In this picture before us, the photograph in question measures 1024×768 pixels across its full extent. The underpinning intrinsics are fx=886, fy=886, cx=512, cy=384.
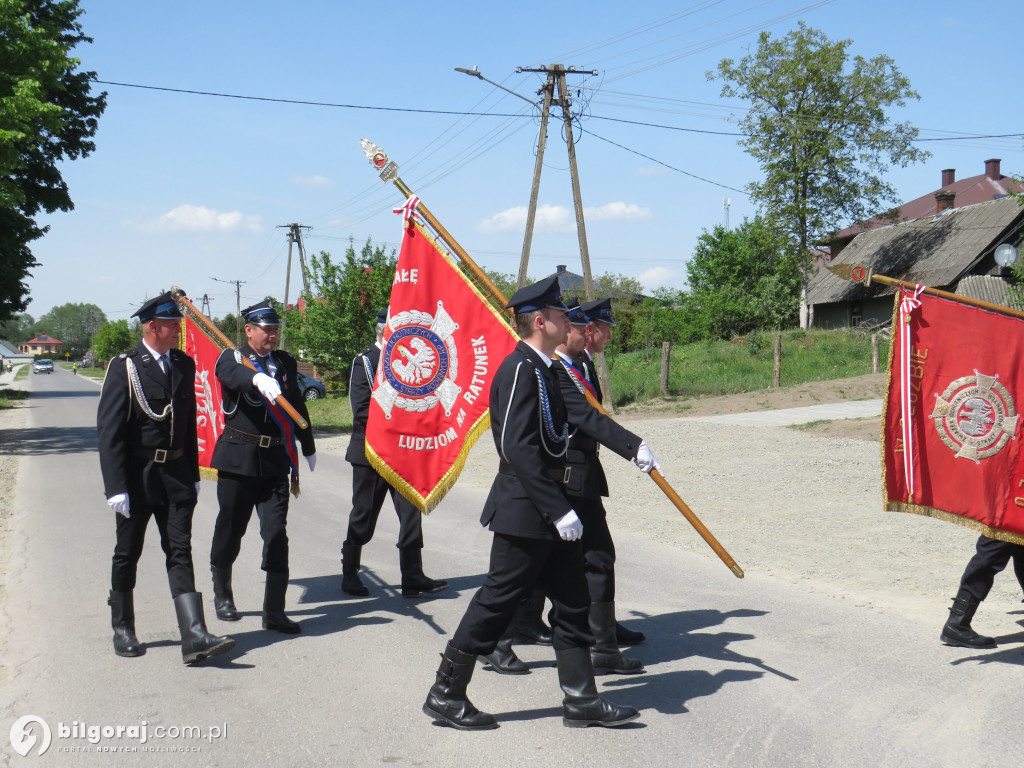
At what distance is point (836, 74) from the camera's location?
4462 centimetres

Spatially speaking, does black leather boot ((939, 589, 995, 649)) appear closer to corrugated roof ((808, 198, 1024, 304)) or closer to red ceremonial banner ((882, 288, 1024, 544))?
red ceremonial banner ((882, 288, 1024, 544))

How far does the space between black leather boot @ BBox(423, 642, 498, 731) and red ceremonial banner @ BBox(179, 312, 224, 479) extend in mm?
2957

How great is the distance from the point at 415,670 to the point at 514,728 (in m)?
0.91

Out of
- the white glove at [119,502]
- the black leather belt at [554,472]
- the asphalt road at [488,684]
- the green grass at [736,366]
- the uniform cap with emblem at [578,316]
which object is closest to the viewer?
the asphalt road at [488,684]

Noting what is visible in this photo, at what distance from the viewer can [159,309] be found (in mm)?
4980

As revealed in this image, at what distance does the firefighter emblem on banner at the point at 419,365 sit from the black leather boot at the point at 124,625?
1830mm

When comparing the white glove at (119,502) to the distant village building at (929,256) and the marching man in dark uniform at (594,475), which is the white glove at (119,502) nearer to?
the marching man in dark uniform at (594,475)

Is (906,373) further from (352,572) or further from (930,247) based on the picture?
(930,247)

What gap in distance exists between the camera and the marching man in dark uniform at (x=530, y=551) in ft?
12.7

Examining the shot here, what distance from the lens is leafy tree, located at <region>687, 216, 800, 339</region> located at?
46.9 metres

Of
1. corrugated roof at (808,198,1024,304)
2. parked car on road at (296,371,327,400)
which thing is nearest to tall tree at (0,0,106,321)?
parked car on road at (296,371,327,400)

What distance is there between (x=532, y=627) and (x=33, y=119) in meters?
18.4

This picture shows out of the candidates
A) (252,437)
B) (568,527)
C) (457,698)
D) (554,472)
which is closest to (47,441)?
(252,437)

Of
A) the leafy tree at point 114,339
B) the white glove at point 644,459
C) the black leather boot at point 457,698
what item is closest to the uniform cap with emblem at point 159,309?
the black leather boot at point 457,698
